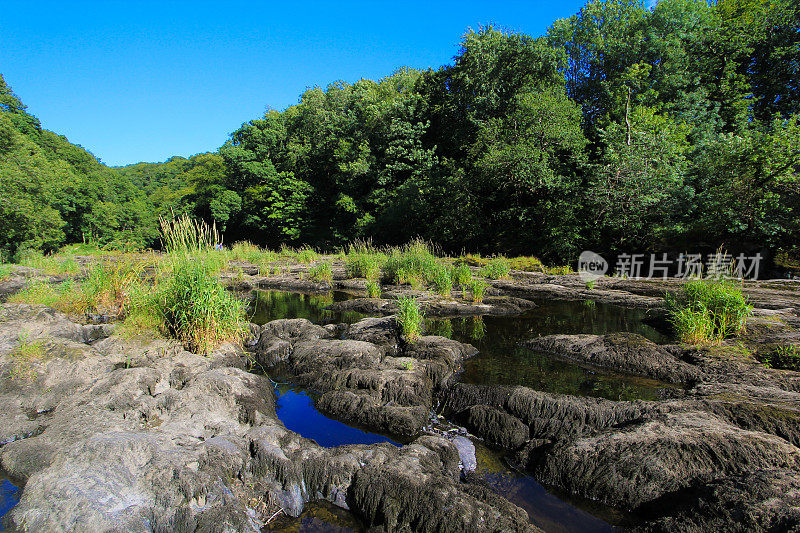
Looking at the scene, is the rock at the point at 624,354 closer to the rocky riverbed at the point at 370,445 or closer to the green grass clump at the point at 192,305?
the rocky riverbed at the point at 370,445

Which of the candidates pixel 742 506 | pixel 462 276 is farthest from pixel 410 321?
pixel 462 276

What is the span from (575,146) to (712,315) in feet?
47.7

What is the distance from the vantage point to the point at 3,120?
20.6 m

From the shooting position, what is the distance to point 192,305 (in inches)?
233

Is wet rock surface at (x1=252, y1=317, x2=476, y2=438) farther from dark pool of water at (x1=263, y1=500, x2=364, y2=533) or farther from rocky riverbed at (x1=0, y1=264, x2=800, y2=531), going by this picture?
dark pool of water at (x1=263, y1=500, x2=364, y2=533)

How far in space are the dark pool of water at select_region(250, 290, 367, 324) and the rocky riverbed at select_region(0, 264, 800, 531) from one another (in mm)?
3581

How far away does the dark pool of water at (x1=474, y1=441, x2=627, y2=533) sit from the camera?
3270 millimetres

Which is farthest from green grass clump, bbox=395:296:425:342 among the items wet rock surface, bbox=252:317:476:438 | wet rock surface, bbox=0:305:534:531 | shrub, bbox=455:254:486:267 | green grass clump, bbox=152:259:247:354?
shrub, bbox=455:254:486:267

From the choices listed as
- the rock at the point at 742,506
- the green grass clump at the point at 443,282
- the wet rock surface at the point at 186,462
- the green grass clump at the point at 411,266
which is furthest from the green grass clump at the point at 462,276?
the rock at the point at 742,506

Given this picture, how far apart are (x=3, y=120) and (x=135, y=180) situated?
5276cm

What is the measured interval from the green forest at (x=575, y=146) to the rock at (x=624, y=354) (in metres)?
8.84

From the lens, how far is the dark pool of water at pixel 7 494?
3.12m

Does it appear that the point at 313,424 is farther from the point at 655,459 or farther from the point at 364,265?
the point at 364,265

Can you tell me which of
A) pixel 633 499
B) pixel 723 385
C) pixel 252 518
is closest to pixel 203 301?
pixel 252 518
